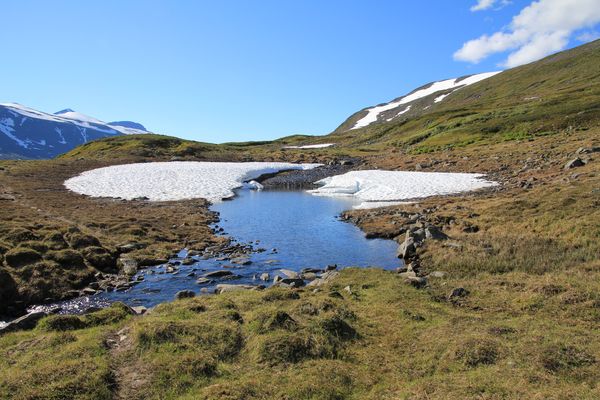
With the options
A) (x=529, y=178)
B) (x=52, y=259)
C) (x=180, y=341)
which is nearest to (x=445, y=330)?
(x=180, y=341)

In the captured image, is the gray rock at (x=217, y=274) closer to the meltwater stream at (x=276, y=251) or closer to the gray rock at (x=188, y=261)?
the meltwater stream at (x=276, y=251)

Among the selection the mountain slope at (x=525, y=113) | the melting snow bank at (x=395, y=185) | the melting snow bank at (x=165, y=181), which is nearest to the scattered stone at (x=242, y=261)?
the melting snow bank at (x=395, y=185)

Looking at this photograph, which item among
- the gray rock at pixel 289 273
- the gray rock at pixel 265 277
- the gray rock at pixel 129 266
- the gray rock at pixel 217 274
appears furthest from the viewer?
the gray rock at pixel 129 266

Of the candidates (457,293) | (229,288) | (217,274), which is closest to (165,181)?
(217,274)

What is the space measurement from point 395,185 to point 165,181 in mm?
36584

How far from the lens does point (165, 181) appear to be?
65812mm

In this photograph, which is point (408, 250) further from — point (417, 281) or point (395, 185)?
point (395, 185)

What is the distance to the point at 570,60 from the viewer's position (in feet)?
575

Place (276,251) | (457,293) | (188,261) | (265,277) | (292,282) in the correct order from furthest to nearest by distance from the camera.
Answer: (276,251) < (188,261) < (265,277) < (292,282) < (457,293)

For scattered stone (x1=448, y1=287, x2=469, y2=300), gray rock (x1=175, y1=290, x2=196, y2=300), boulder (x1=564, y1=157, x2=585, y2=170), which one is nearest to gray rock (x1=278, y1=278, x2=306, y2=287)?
gray rock (x1=175, y1=290, x2=196, y2=300)

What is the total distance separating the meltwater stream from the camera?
2172cm

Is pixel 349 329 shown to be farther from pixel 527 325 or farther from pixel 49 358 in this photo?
pixel 49 358

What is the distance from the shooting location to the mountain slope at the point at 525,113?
84812mm

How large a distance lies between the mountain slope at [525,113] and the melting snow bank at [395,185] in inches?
1214
